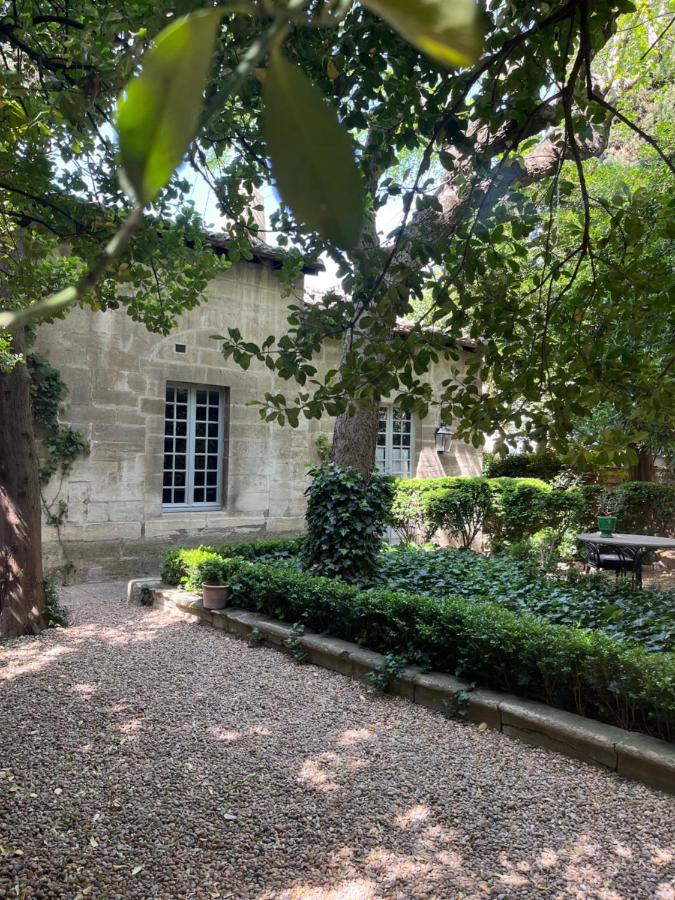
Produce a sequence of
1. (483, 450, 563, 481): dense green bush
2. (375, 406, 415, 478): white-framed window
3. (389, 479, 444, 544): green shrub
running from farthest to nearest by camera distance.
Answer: (483, 450, 563, 481): dense green bush → (375, 406, 415, 478): white-framed window → (389, 479, 444, 544): green shrub

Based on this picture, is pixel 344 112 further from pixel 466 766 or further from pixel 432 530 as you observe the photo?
pixel 432 530

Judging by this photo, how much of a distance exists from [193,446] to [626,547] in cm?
587

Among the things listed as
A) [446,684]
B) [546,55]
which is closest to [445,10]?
[546,55]

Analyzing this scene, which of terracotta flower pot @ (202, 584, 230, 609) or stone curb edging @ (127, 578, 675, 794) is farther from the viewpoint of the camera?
terracotta flower pot @ (202, 584, 230, 609)

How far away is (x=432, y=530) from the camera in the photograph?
1050 centimetres

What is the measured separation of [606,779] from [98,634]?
4508 mm

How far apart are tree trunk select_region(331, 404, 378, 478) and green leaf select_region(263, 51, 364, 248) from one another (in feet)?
21.8

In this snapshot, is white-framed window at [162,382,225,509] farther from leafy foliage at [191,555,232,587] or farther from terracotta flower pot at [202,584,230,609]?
terracotta flower pot at [202,584,230,609]

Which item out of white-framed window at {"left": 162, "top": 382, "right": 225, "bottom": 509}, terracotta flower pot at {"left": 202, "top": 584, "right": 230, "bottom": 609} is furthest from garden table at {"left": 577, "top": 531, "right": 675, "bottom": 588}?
white-framed window at {"left": 162, "top": 382, "right": 225, "bottom": 509}

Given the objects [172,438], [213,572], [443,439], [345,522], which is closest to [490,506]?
[443,439]

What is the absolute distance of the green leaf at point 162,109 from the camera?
22 centimetres

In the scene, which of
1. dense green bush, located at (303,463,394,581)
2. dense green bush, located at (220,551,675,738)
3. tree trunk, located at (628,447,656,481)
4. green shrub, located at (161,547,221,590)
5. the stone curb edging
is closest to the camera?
the stone curb edging

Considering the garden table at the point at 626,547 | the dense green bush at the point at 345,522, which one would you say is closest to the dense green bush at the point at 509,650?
the dense green bush at the point at 345,522

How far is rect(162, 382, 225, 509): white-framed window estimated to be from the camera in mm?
8984
